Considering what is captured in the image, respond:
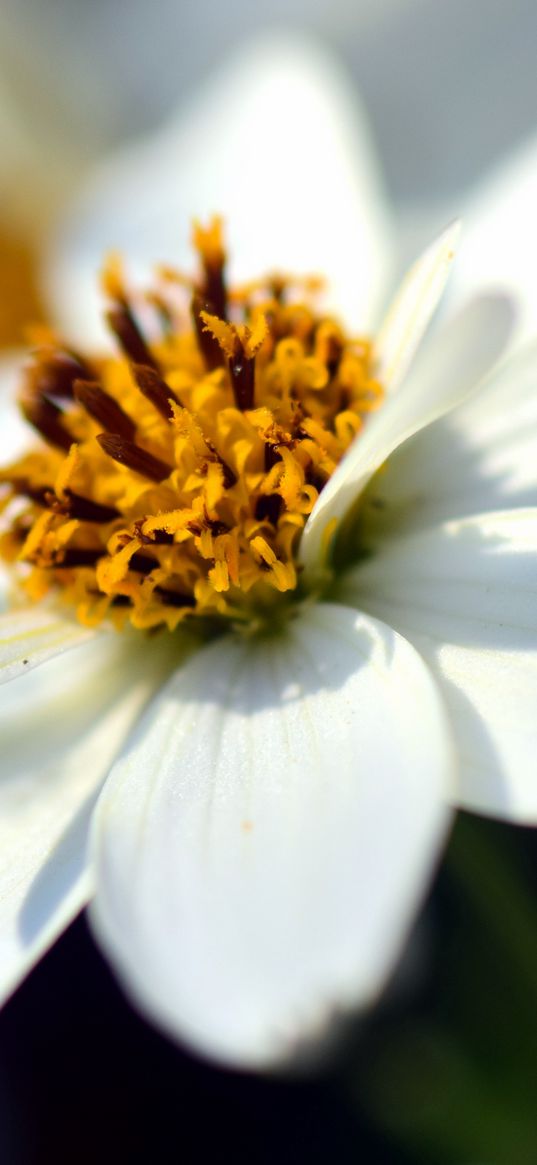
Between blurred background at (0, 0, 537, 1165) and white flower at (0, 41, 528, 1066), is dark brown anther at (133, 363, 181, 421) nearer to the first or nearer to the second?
white flower at (0, 41, 528, 1066)

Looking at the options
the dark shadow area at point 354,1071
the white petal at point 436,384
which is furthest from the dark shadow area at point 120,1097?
the white petal at point 436,384

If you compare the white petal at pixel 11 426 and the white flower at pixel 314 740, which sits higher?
the white petal at pixel 11 426

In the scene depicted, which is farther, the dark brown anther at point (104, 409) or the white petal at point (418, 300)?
the dark brown anther at point (104, 409)

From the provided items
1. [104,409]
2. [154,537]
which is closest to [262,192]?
[104,409]

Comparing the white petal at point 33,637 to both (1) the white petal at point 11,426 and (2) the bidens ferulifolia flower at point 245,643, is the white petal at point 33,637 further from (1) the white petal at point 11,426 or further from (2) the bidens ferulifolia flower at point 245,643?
(1) the white petal at point 11,426

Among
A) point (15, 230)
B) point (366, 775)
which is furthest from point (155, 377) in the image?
point (15, 230)

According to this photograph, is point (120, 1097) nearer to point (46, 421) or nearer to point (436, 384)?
point (46, 421)
